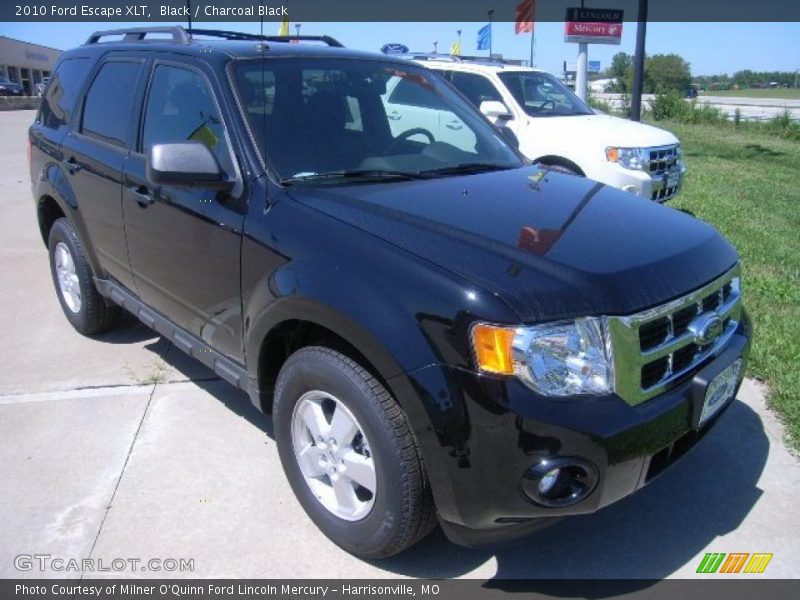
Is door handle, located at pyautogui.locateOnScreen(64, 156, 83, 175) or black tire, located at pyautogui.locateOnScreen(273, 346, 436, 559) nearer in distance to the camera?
black tire, located at pyautogui.locateOnScreen(273, 346, 436, 559)

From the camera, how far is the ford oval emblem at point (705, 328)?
250 centimetres

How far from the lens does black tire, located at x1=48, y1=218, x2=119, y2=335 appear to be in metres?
4.46

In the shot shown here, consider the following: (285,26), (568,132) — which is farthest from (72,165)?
(285,26)

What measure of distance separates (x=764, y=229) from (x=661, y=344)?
6.12 meters

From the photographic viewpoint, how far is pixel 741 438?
3568mm

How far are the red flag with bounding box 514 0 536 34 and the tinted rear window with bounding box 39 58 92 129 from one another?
61.1 ft

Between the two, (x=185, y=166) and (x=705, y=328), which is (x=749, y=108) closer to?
(x=705, y=328)

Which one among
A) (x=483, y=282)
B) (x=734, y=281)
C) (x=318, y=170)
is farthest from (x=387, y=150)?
(x=734, y=281)

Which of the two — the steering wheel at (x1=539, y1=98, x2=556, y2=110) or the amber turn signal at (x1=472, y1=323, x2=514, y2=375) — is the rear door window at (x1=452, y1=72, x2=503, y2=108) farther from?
the amber turn signal at (x1=472, y1=323, x2=514, y2=375)

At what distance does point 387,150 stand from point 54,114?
274 cm

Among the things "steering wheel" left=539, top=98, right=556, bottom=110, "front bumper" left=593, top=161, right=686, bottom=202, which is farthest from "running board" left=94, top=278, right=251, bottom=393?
"steering wheel" left=539, top=98, right=556, bottom=110

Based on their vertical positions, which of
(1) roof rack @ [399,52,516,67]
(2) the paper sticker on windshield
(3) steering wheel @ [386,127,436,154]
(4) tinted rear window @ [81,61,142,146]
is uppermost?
(1) roof rack @ [399,52,516,67]

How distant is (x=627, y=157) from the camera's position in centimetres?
769

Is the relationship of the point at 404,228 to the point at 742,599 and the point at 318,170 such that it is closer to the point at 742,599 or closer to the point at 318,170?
the point at 318,170
